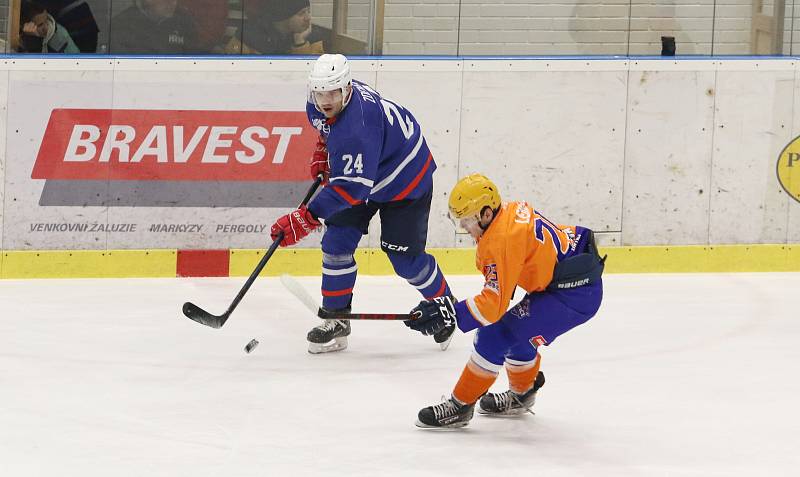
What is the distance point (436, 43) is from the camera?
22.4 feet

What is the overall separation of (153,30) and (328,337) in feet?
7.60

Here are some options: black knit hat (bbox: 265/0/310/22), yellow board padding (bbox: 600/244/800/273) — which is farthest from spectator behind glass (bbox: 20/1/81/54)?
yellow board padding (bbox: 600/244/800/273)

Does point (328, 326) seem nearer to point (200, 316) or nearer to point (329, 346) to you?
point (329, 346)

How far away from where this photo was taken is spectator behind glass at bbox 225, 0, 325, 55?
6.66 m

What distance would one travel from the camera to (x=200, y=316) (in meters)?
4.74

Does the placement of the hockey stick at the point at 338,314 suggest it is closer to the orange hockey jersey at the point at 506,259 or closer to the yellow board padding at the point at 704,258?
the orange hockey jersey at the point at 506,259

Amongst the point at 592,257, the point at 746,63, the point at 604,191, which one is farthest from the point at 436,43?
the point at 592,257

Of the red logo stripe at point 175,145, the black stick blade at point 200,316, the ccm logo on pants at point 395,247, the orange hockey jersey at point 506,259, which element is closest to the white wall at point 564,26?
the red logo stripe at point 175,145

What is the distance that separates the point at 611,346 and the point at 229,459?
2114 millimetres

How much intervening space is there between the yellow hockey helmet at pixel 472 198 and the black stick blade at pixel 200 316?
4.52 feet

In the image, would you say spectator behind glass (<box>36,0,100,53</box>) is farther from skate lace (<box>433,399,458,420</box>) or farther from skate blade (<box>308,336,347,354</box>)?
skate lace (<box>433,399,458,420</box>)

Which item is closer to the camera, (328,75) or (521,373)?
(521,373)

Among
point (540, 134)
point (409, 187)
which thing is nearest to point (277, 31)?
point (540, 134)

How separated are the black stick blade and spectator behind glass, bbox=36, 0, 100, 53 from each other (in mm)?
2271
